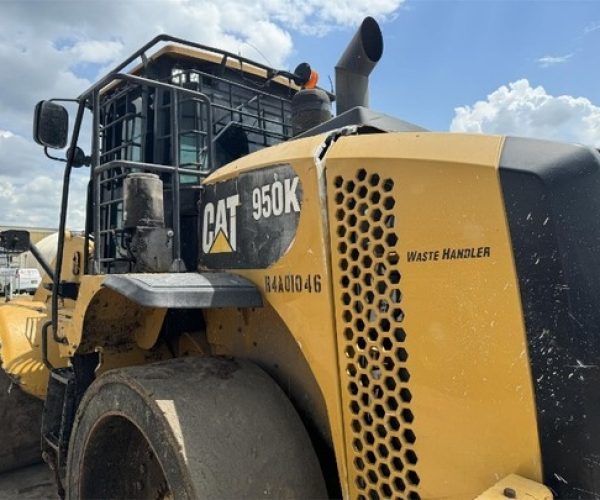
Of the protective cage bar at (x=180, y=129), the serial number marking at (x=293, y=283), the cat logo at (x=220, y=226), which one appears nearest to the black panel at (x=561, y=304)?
the serial number marking at (x=293, y=283)

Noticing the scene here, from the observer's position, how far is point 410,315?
5.05ft

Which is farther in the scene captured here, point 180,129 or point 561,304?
point 180,129

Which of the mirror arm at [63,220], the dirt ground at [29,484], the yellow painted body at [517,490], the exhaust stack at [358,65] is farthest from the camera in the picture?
the dirt ground at [29,484]

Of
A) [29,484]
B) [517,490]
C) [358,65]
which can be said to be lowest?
[29,484]

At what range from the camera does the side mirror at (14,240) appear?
12.4 feet

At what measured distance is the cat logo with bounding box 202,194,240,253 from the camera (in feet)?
7.32

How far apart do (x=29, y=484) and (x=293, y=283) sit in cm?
371

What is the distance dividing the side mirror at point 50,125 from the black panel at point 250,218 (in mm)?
1232

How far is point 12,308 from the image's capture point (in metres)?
4.27

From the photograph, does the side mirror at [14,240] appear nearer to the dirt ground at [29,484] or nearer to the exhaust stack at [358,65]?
the dirt ground at [29,484]

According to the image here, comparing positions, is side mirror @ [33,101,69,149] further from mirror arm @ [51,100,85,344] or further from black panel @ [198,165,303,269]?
black panel @ [198,165,303,269]

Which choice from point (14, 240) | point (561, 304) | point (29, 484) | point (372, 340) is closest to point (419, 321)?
point (372, 340)

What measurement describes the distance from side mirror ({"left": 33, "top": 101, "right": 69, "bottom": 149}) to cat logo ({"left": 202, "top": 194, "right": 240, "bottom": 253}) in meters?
1.29

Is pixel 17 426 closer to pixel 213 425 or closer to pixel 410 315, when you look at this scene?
pixel 213 425
